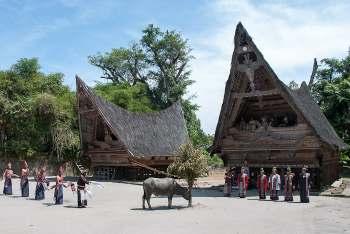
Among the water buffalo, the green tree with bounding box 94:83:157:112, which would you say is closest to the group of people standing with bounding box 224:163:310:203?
the water buffalo

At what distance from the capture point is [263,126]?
23.6 metres

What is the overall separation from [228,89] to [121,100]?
2734 cm

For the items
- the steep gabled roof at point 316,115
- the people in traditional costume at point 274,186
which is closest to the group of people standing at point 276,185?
the people in traditional costume at point 274,186

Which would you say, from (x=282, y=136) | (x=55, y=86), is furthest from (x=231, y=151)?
(x=55, y=86)

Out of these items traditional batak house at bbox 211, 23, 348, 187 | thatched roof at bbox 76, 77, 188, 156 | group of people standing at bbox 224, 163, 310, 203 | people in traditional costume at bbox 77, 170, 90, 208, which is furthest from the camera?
thatched roof at bbox 76, 77, 188, 156

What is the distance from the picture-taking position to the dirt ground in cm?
1191

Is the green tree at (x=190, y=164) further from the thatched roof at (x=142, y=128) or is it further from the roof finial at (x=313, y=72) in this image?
the roof finial at (x=313, y=72)

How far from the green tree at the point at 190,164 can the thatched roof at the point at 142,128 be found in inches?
491

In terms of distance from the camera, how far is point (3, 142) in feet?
121

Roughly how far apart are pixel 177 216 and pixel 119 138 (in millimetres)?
15925

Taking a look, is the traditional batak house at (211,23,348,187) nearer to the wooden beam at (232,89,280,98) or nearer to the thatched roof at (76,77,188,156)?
the wooden beam at (232,89,280,98)

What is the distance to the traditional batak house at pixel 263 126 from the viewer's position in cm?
2214

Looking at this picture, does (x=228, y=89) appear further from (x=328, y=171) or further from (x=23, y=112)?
(x=23, y=112)

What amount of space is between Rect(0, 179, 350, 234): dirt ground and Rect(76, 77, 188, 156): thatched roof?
9757 millimetres
